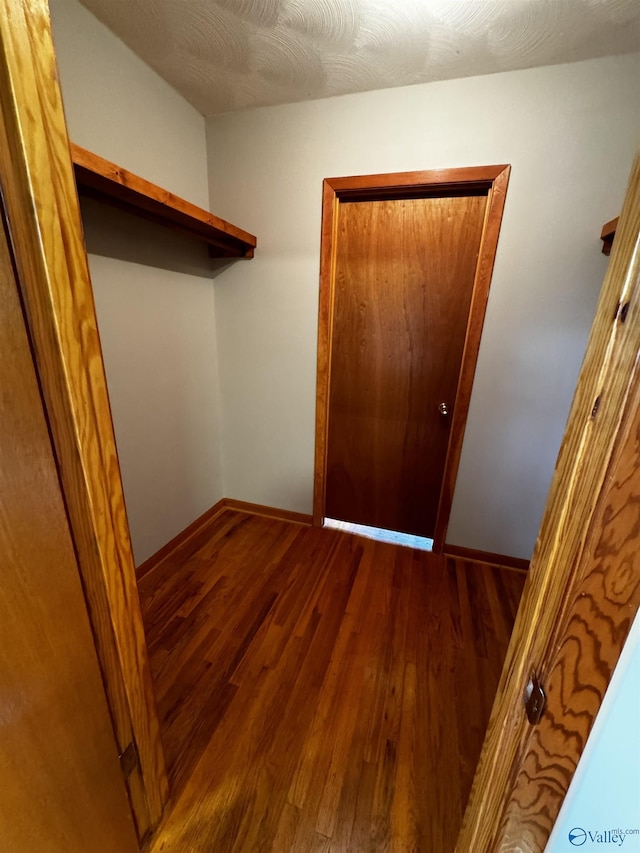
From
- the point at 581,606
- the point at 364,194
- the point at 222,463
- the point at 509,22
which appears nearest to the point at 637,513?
the point at 581,606

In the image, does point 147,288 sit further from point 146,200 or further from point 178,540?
point 178,540

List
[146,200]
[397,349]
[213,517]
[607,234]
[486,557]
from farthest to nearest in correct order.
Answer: [213,517], [486,557], [397,349], [607,234], [146,200]

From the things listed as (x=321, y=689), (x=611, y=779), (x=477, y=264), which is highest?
Result: (x=477, y=264)

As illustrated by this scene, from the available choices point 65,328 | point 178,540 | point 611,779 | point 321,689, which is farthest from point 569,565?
point 178,540

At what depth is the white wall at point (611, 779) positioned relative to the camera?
435 mm

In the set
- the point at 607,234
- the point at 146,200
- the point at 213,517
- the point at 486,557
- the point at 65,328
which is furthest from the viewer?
the point at 213,517

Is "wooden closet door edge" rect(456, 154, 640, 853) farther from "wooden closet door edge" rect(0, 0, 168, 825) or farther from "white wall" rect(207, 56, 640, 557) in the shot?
"white wall" rect(207, 56, 640, 557)

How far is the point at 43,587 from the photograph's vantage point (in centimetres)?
58

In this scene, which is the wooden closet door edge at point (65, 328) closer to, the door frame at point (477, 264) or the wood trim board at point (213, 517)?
the wood trim board at point (213, 517)

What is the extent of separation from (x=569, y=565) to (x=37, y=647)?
861 mm

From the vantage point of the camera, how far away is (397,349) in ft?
6.36

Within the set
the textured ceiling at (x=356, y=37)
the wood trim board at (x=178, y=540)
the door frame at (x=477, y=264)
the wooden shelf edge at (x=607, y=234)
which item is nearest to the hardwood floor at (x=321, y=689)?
the wood trim board at (x=178, y=540)

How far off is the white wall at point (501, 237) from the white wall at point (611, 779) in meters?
1.55

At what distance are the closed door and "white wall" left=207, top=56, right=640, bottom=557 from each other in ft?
0.50
